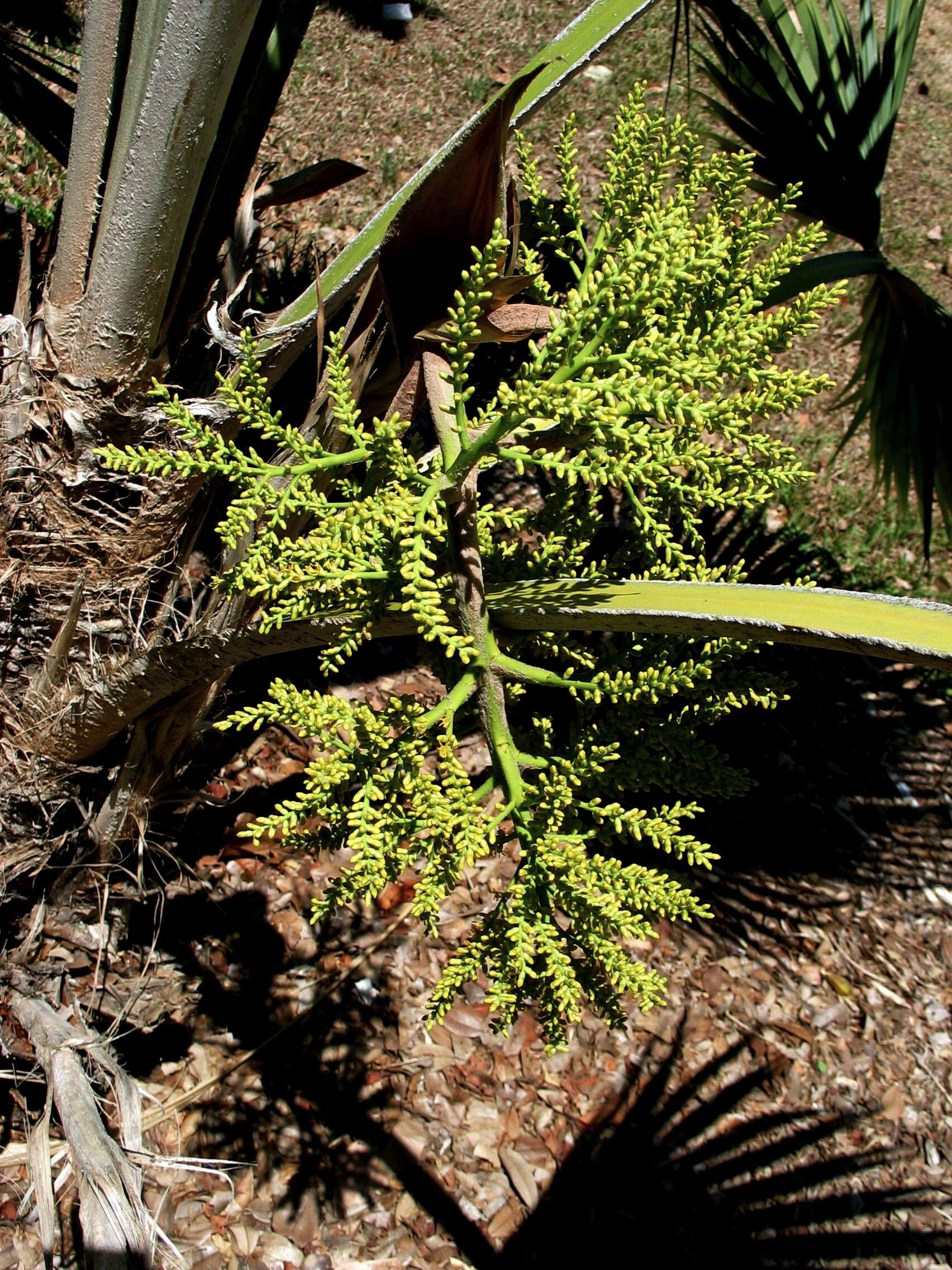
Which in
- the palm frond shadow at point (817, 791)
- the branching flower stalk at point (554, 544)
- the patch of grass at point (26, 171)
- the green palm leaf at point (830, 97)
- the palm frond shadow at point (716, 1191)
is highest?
the patch of grass at point (26, 171)

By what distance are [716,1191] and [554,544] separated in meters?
1.57

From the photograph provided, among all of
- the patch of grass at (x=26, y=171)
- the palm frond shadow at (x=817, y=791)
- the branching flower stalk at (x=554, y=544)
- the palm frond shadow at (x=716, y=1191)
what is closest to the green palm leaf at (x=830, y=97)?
the palm frond shadow at (x=817, y=791)

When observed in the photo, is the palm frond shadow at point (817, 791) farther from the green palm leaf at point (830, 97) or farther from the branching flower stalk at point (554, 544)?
the branching flower stalk at point (554, 544)

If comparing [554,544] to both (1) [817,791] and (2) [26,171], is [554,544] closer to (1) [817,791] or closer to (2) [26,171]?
(1) [817,791]

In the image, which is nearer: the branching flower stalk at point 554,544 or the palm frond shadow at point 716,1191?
the branching flower stalk at point 554,544

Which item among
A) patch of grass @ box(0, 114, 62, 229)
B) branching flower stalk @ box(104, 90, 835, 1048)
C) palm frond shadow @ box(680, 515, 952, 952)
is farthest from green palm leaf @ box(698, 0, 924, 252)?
patch of grass @ box(0, 114, 62, 229)

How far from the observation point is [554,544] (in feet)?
4.01

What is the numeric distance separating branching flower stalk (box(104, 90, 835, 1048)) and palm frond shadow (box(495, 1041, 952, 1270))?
0.95 m

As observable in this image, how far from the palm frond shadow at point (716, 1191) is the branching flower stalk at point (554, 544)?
952 mm

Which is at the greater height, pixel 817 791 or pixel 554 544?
pixel 554 544

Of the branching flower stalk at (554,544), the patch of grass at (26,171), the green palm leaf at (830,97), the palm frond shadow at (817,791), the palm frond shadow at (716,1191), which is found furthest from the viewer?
the patch of grass at (26,171)

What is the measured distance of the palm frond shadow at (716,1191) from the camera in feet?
6.26

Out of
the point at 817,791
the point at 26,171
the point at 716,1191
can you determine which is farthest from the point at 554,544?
the point at 26,171

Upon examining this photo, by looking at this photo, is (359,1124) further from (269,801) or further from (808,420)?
(808,420)
